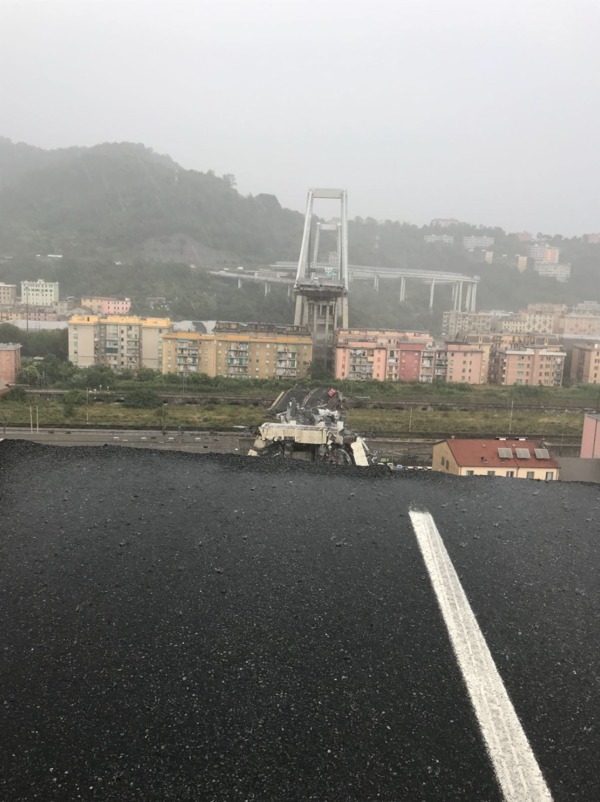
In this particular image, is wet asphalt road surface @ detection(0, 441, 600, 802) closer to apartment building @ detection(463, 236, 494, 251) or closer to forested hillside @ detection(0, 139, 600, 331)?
forested hillside @ detection(0, 139, 600, 331)

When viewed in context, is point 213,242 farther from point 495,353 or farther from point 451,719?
point 451,719

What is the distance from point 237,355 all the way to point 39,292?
1208cm

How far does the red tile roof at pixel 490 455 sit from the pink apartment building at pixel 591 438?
0.30 metres

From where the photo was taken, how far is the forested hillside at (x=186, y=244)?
20312 mm

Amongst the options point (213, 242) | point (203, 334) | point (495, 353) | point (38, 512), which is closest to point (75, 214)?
point (213, 242)

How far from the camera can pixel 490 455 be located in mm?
3951

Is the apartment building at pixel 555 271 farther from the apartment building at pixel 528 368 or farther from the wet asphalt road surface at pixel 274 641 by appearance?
the wet asphalt road surface at pixel 274 641

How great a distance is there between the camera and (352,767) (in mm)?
896

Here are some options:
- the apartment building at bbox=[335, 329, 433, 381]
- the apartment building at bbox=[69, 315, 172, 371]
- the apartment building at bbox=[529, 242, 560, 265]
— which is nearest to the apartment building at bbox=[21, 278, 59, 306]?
the apartment building at bbox=[69, 315, 172, 371]

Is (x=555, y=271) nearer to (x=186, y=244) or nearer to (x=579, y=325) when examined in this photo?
(x=579, y=325)

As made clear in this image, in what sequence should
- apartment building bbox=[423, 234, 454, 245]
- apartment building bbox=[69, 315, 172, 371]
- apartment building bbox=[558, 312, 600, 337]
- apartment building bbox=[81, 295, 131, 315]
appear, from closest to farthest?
apartment building bbox=[69, 315, 172, 371] < apartment building bbox=[81, 295, 131, 315] < apartment building bbox=[558, 312, 600, 337] < apartment building bbox=[423, 234, 454, 245]

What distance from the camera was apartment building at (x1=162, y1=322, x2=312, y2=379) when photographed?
10031mm

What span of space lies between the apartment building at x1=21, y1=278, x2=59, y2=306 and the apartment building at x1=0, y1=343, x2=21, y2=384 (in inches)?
397

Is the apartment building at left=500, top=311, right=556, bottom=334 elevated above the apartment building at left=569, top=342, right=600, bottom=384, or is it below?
above
